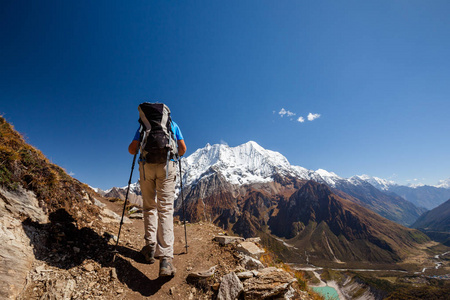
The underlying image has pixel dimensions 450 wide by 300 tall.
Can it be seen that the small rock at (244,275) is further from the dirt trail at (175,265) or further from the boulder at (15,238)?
the boulder at (15,238)

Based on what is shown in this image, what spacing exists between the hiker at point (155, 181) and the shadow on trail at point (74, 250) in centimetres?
57

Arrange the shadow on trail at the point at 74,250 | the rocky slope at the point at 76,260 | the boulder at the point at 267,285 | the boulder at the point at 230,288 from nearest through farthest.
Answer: the rocky slope at the point at 76,260
the shadow on trail at the point at 74,250
the boulder at the point at 230,288
the boulder at the point at 267,285

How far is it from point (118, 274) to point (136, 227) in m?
4.73

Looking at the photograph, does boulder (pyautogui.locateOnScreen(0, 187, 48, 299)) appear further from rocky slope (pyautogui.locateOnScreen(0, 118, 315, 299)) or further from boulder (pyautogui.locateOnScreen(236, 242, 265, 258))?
boulder (pyautogui.locateOnScreen(236, 242, 265, 258))

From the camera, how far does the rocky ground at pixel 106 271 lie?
404 centimetres

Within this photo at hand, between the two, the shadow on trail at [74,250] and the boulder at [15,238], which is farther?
the shadow on trail at [74,250]

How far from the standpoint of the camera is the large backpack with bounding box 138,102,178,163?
17.3ft

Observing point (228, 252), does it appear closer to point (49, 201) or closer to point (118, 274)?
point (118, 274)

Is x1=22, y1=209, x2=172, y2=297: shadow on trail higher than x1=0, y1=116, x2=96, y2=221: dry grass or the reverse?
the reverse

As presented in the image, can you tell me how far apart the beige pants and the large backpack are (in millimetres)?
305

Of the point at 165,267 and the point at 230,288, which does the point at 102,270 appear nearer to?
the point at 165,267

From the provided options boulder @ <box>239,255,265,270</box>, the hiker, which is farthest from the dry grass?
boulder @ <box>239,255,265,270</box>

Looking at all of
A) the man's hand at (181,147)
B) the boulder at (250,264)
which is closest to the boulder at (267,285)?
the boulder at (250,264)

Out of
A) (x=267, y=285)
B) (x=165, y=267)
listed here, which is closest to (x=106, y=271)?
(x=165, y=267)
